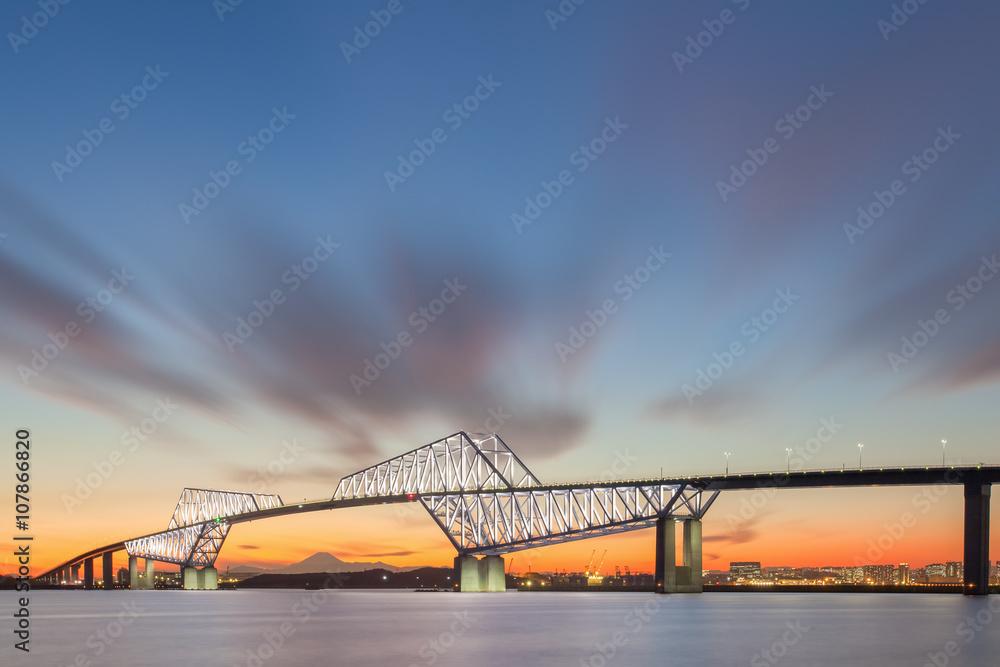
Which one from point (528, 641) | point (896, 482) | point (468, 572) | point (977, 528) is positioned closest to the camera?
point (528, 641)

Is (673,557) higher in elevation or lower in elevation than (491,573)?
higher

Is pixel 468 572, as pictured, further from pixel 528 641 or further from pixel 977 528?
pixel 528 641

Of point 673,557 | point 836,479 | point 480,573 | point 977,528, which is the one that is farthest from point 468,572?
point 977,528

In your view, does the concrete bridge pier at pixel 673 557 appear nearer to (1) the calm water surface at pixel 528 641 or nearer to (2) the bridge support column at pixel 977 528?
(2) the bridge support column at pixel 977 528

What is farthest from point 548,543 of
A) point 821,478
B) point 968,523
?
point 968,523

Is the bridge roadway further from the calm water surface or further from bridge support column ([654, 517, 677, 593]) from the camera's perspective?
the calm water surface

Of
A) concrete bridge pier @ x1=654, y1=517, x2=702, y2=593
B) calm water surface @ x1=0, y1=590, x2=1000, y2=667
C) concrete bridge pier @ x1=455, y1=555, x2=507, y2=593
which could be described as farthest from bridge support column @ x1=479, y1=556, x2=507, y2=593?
calm water surface @ x1=0, y1=590, x2=1000, y2=667
